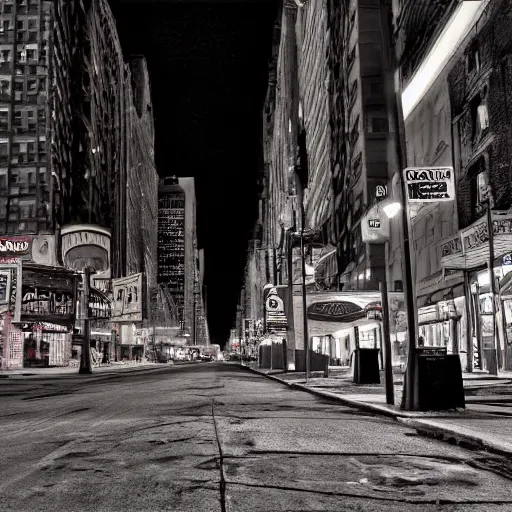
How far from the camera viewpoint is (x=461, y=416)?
38.0ft

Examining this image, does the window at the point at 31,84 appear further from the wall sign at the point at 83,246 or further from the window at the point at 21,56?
the wall sign at the point at 83,246

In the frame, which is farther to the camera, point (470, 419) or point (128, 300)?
point (128, 300)

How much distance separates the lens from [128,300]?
5906 centimetres

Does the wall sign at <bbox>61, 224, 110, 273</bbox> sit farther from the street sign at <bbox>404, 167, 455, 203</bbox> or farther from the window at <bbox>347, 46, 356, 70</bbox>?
the street sign at <bbox>404, 167, 455, 203</bbox>

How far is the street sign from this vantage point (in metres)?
13.3

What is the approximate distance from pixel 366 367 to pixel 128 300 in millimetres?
38814

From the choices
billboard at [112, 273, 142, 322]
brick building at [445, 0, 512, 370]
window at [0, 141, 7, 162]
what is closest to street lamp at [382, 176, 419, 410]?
brick building at [445, 0, 512, 370]

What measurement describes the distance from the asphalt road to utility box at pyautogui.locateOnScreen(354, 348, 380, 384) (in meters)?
11.2

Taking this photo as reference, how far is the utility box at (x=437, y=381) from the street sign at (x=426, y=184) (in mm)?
3003

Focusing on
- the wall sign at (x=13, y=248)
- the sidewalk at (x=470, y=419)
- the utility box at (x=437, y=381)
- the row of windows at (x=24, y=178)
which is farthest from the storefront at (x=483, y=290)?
the row of windows at (x=24, y=178)

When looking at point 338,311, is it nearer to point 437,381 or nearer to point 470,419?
point 437,381

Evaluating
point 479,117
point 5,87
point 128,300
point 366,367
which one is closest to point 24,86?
point 5,87

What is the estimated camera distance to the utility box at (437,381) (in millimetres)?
12344

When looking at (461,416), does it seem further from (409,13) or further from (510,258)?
(409,13)
